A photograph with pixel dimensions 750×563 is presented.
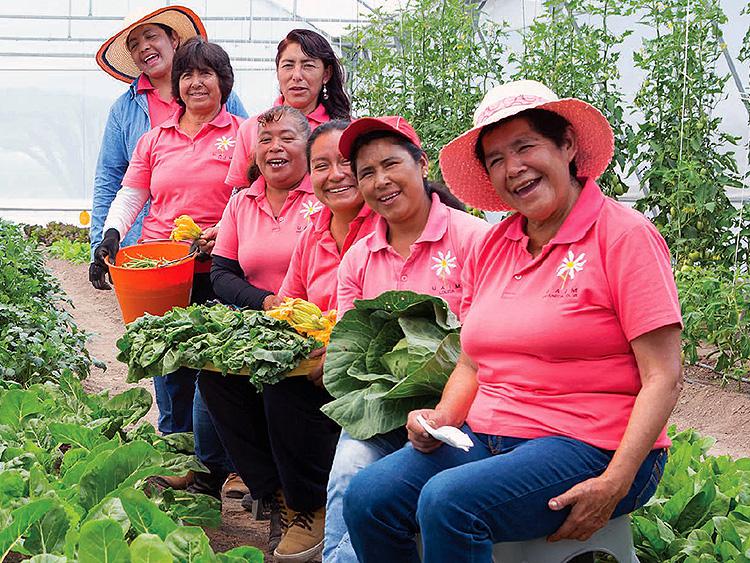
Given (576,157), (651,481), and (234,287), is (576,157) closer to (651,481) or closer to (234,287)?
(651,481)

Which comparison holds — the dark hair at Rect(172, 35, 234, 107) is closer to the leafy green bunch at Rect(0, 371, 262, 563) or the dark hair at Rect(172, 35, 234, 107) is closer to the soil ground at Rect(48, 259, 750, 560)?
the leafy green bunch at Rect(0, 371, 262, 563)

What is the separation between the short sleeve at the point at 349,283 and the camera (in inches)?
119

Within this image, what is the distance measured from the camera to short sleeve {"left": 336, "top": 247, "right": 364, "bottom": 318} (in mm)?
3025

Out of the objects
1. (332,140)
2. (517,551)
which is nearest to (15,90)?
(332,140)

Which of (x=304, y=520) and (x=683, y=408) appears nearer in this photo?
(x=304, y=520)

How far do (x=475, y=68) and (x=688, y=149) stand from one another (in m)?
2.12

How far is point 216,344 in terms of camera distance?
127 inches

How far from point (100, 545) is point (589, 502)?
3.33 feet

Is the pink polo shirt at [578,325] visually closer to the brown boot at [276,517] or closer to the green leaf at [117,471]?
the green leaf at [117,471]

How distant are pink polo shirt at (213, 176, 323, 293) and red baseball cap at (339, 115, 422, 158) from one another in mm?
633

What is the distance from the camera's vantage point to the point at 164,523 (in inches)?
94.6

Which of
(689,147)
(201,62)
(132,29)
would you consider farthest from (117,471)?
(689,147)

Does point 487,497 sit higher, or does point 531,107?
point 531,107

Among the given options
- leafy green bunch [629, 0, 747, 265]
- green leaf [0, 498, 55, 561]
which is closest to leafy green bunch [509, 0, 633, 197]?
leafy green bunch [629, 0, 747, 265]
